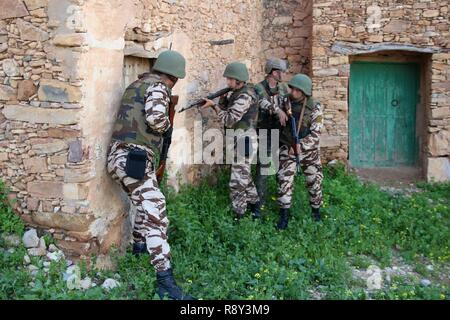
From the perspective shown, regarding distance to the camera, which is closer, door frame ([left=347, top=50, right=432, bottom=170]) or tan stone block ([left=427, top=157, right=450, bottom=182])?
tan stone block ([left=427, top=157, right=450, bottom=182])

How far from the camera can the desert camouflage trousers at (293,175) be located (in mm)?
6016

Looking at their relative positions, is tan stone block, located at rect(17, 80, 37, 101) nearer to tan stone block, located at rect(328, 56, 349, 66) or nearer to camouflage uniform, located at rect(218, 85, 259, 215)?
camouflage uniform, located at rect(218, 85, 259, 215)

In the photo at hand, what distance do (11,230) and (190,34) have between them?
10.1 feet

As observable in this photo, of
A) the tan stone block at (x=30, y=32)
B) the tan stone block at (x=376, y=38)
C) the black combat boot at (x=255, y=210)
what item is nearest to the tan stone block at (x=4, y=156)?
the tan stone block at (x=30, y=32)

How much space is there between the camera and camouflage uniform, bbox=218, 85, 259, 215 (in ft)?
19.0

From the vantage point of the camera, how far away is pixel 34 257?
395 centimetres

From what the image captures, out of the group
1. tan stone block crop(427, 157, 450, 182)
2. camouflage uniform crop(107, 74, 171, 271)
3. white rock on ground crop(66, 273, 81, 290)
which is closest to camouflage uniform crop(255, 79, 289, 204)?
camouflage uniform crop(107, 74, 171, 271)

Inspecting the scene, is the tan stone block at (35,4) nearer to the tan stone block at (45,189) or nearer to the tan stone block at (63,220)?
the tan stone block at (45,189)

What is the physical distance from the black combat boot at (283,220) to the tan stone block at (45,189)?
2724 mm

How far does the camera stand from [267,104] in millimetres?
6141

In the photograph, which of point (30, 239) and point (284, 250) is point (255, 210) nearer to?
point (284, 250)

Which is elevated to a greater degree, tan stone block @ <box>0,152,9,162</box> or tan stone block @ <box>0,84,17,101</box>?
tan stone block @ <box>0,84,17,101</box>

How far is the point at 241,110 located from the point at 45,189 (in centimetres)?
249

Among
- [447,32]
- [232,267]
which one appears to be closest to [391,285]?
[232,267]
